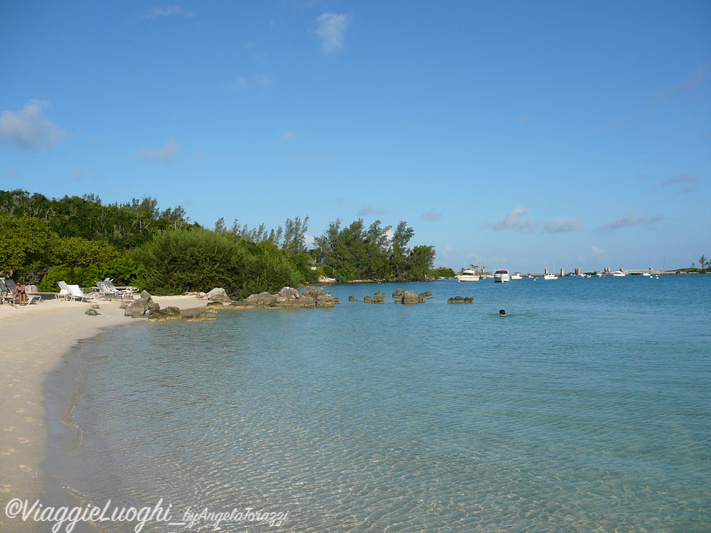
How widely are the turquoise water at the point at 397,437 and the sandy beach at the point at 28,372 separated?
1.42 feet

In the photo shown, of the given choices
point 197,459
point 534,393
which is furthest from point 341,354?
point 197,459

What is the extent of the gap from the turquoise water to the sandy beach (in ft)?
1.42

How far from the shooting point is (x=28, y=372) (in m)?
11.6

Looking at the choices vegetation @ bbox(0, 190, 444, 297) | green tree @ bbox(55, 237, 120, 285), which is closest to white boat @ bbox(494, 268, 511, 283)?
vegetation @ bbox(0, 190, 444, 297)

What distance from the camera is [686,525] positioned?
18.6 feet

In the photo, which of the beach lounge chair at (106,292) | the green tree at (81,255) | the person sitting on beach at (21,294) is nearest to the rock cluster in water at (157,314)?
the person sitting on beach at (21,294)

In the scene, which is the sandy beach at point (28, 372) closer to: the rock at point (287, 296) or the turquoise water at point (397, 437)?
the turquoise water at point (397, 437)

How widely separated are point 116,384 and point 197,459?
572 centimetres

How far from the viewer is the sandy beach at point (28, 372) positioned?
6.13m

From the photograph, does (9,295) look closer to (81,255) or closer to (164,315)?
(164,315)

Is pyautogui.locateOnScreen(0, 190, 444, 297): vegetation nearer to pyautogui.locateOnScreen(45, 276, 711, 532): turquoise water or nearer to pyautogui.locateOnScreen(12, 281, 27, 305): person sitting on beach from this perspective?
pyautogui.locateOnScreen(12, 281, 27, 305): person sitting on beach

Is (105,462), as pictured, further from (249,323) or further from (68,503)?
(249,323)

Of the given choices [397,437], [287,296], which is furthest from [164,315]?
[397,437]

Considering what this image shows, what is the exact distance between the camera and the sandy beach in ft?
20.1
